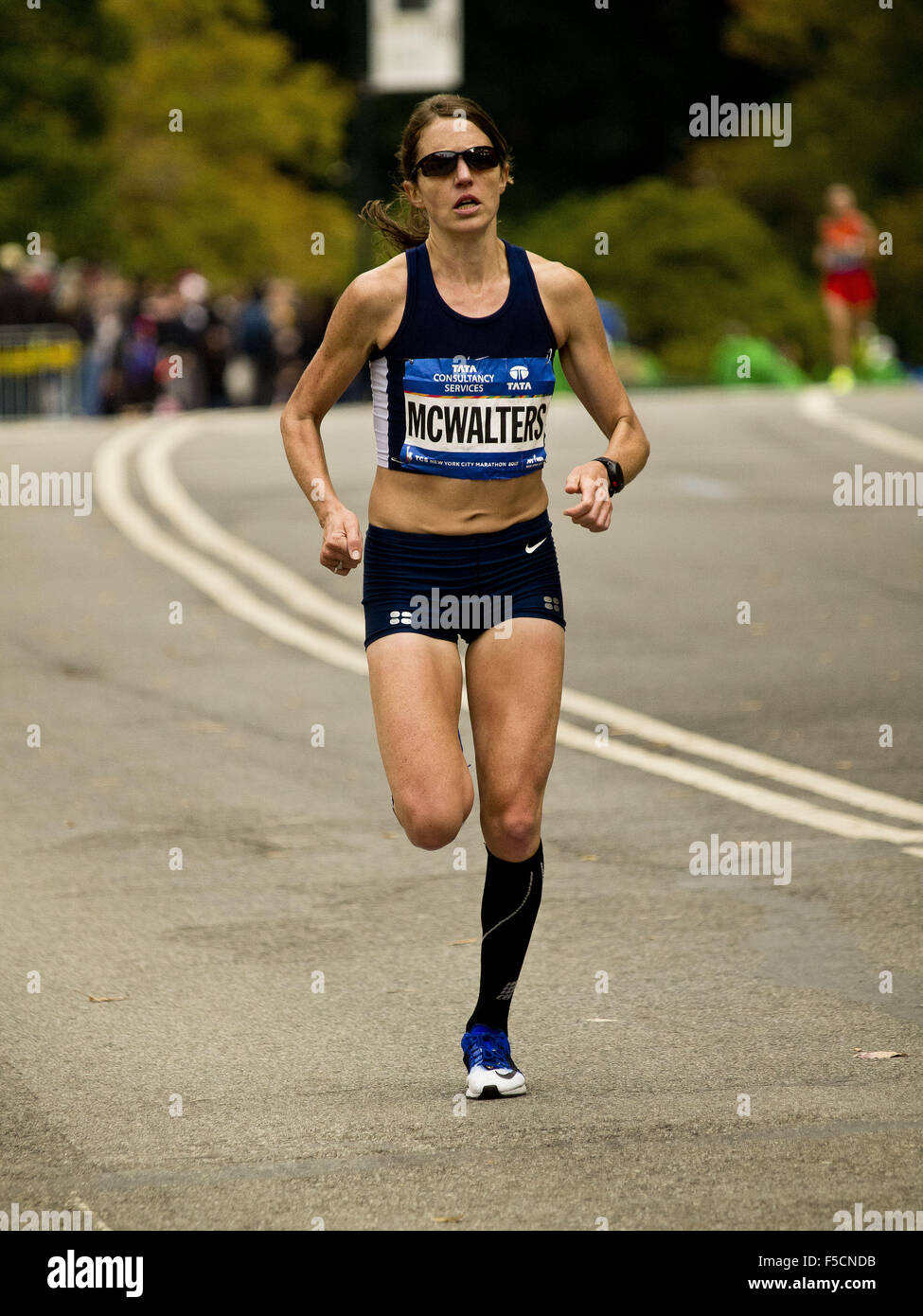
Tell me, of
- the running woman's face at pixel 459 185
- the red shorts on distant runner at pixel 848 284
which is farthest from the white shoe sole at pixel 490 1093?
the red shorts on distant runner at pixel 848 284

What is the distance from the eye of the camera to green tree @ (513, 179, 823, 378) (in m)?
40.7

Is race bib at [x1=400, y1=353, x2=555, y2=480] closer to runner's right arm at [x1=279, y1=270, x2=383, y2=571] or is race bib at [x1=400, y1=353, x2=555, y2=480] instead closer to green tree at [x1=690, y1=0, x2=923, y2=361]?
runner's right arm at [x1=279, y1=270, x2=383, y2=571]

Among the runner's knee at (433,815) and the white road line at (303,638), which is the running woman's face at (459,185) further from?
the white road line at (303,638)

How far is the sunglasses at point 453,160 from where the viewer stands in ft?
17.6

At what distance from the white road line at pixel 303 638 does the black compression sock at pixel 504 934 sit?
8.92 feet

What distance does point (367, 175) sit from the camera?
3494cm

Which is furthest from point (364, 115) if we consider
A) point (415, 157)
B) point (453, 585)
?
Result: point (453, 585)

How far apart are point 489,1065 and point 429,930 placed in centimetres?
158

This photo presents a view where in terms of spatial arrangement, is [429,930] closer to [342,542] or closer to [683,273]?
[342,542]

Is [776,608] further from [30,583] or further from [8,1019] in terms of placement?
[8,1019]

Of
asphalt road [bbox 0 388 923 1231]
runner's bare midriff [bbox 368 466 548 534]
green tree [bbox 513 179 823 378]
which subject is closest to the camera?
asphalt road [bbox 0 388 923 1231]

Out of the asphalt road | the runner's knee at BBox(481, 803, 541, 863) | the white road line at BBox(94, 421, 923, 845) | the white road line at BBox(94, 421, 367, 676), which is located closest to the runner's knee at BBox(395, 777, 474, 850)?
the runner's knee at BBox(481, 803, 541, 863)

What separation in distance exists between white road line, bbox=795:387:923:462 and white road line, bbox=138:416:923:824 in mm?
5964
